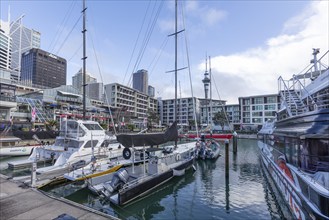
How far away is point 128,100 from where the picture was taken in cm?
9888

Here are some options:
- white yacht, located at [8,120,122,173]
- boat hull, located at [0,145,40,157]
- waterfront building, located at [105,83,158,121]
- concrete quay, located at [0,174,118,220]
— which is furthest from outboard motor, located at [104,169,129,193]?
waterfront building, located at [105,83,158,121]

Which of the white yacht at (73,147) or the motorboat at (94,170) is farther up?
the white yacht at (73,147)

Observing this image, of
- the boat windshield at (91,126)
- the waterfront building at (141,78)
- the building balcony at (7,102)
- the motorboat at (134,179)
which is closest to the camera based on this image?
the motorboat at (134,179)

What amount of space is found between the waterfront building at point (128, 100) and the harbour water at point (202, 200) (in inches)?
2681

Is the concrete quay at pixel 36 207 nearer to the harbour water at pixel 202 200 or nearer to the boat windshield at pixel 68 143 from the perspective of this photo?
the harbour water at pixel 202 200

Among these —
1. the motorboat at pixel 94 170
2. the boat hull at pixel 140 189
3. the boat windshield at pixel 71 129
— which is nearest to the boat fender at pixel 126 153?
the motorboat at pixel 94 170

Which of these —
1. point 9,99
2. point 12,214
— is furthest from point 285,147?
point 9,99

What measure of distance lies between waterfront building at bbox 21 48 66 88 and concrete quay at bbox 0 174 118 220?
136 m

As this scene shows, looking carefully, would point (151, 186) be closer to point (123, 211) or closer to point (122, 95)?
point (123, 211)

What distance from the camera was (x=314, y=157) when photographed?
7.02 metres

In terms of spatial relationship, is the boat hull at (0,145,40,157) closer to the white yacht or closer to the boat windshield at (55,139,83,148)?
the white yacht

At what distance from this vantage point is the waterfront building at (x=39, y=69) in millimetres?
128750

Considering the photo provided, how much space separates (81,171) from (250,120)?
7803cm

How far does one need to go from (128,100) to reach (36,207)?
305 ft
